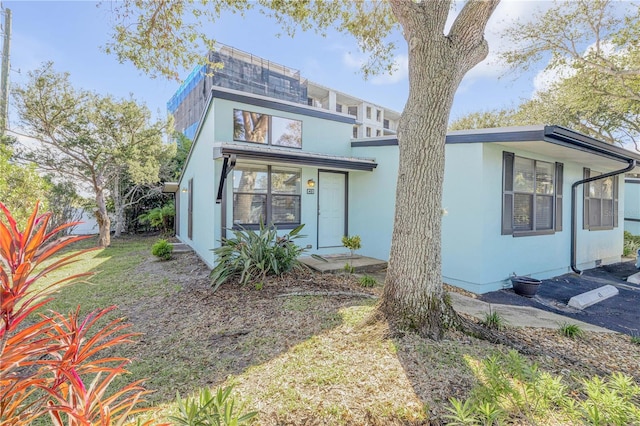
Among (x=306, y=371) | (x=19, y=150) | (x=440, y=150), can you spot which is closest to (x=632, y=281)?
(x=440, y=150)

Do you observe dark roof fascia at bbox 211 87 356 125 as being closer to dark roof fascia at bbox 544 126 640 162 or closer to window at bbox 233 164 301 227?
window at bbox 233 164 301 227

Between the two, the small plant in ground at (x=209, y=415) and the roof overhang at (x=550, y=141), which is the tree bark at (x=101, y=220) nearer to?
the roof overhang at (x=550, y=141)

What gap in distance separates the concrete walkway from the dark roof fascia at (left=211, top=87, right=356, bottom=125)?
6125mm

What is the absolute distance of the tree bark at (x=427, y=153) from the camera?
10.9 ft

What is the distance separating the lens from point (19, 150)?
1172 centimetres

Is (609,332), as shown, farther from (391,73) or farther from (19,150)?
(19,150)

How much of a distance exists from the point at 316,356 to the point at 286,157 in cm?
454

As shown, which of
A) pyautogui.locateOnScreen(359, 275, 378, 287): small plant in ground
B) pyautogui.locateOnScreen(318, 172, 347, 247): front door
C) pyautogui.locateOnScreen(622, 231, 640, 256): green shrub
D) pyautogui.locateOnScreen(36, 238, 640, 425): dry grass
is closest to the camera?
pyautogui.locateOnScreen(36, 238, 640, 425): dry grass

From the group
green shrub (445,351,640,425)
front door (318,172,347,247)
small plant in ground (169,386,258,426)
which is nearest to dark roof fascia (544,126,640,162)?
green shrub (445,351,640,425)

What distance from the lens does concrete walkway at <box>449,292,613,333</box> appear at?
4176 mm

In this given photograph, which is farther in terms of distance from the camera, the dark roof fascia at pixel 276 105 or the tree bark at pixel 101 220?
the tree bark at pixel 101 220

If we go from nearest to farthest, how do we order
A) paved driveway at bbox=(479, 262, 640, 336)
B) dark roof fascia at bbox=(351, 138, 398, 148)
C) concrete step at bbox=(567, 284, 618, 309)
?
paved driveway at bbox=(479, 262, 640, 336)
concrete step at bbox=(567, 284, 618, 309)
dark roof fascia at bbox=(351, 138, 398, 148)

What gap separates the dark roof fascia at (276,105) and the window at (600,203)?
6.97m

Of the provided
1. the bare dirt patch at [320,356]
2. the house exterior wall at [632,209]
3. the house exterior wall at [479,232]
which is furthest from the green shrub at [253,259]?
the house exterior wall at [632,209]
